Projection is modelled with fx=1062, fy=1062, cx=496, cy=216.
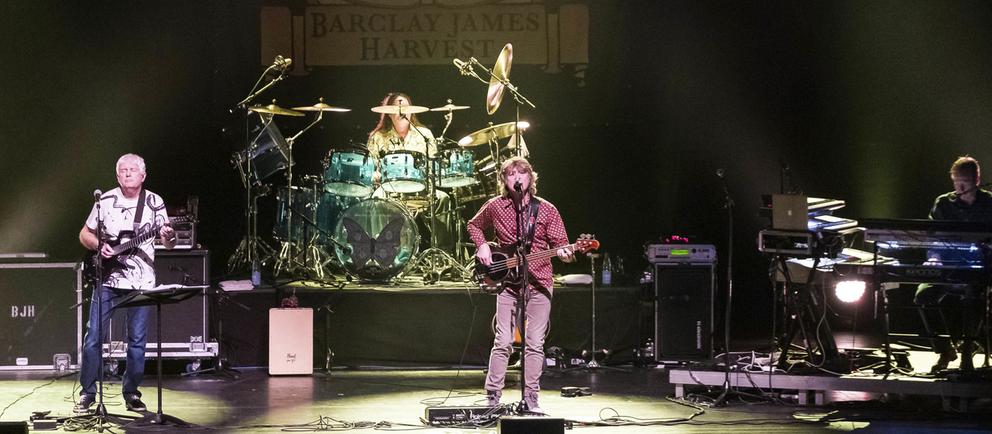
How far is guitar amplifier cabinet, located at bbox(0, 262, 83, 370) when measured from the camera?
10.6 metres

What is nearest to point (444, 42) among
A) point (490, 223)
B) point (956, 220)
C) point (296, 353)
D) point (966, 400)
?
point (296, 353)

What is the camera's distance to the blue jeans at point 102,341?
320 inches

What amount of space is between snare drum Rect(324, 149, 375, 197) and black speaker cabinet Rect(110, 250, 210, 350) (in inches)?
66.1

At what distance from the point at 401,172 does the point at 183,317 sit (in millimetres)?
2691

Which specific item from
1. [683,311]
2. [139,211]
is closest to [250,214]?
[139,211]

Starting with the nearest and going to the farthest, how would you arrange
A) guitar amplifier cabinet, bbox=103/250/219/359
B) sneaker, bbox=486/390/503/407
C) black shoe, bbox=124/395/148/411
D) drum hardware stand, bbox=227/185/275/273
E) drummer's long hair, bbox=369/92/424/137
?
1. sneaker, bbox=486/390/503/407
2. black shoe, bbox=124/395/148/411
3. guitar amplifier cabinet, bbox=103/250/219/359
4. drum hardware stand, bbox=227/185/275/273
5. drummer's long hair, bbox=369/92/424/137

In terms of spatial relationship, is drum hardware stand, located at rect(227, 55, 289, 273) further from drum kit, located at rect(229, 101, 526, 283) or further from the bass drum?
the bass drum

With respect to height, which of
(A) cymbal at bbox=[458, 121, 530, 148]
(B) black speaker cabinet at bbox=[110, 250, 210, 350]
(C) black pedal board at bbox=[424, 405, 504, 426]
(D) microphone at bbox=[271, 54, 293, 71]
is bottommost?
(C) black pedal board at bbox=[424, 405, 504, 426]

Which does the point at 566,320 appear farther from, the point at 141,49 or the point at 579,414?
the point at 141,49

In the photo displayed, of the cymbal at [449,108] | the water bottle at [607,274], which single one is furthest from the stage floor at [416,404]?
the cymbal at [449,108]

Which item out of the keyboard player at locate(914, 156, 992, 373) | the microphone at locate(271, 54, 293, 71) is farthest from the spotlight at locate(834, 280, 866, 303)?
the microphone at locate(271, 54, 293, 71)

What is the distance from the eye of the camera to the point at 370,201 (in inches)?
443

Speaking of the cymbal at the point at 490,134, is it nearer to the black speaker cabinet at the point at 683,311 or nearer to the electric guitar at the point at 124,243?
the black speaker cabinet at the point at 683,311

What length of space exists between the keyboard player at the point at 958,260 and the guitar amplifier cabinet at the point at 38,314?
8025 millimetres
